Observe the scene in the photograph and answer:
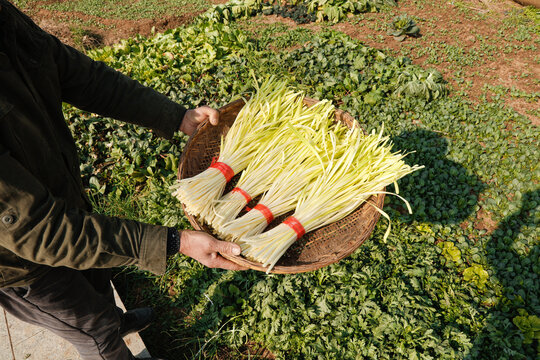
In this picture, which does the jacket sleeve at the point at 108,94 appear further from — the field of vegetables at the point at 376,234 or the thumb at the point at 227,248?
the field of vegetables at the point at 376,234

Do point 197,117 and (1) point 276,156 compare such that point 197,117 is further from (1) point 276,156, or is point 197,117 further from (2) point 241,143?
(1) point 276,156

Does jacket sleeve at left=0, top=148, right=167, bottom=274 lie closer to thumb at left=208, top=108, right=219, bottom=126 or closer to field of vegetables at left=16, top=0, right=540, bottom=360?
thumb at left=208, top=108, right=219, bottom=126

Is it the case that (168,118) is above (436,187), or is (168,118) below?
above

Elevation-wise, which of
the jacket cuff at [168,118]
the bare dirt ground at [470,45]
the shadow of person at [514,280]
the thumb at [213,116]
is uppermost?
the jacket cuff at [168,118]

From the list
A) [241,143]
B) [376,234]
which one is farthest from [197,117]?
[376,234]

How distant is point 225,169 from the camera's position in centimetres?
243

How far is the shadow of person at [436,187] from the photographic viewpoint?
3.28 meters

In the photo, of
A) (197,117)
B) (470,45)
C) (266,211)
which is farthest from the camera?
(470,45)

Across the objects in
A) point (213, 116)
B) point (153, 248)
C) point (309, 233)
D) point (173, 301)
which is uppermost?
point (213, 116)

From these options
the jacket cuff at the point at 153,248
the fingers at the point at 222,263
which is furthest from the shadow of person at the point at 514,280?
the jacket cuff at the point at 153,248

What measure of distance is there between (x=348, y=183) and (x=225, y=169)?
972 mm

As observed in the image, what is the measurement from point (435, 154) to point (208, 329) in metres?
3.25

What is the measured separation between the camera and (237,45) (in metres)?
5.38

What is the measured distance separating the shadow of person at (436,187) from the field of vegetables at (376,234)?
0.02 metres
